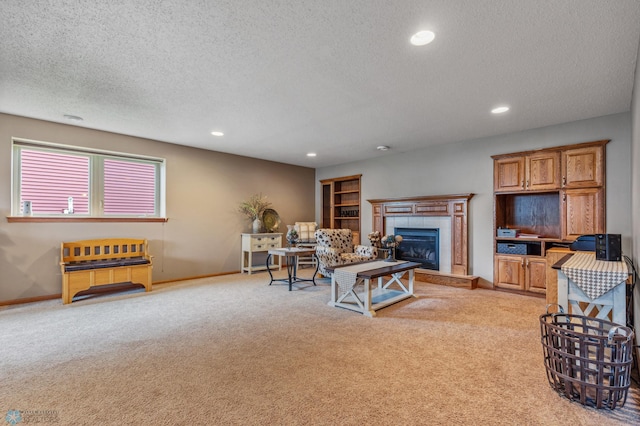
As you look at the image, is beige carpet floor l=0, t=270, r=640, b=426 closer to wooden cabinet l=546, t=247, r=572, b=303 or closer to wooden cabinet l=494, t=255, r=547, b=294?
wooden cabinet l=546, t=247, r=572, b=303

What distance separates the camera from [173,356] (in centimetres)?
243

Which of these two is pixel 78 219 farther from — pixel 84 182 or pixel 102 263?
pixel 102 263

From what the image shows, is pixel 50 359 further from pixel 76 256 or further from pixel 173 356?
pixel 76 256

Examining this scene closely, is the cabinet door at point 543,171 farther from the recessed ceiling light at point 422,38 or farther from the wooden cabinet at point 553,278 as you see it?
the recessed ceiling light at point 422,38

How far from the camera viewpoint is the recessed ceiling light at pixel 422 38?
2.17 m

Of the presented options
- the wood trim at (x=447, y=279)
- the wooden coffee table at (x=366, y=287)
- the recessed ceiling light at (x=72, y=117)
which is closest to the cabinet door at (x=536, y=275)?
the wood trim at (x=447, y=279)

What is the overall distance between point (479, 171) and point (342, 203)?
3.21 m

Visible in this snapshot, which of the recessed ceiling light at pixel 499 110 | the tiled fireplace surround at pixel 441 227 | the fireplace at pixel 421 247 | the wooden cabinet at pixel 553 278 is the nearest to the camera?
the wooden cabinet at pixel 553 278

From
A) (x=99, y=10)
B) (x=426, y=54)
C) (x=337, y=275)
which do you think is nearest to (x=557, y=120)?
(x=426, y=54)

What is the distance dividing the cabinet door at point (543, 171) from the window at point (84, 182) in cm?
589

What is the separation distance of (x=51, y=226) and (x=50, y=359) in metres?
2.64

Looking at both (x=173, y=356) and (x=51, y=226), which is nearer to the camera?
(x=173, y=356)

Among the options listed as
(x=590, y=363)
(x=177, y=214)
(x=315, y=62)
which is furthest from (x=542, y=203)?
(x=177, y=214)

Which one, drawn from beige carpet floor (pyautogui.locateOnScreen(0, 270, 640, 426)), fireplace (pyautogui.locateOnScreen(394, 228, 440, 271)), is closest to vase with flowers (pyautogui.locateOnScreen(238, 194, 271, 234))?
beige carpet floor (pyautogui.locateOnScreen(0, 270, 640, 426))
